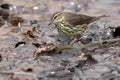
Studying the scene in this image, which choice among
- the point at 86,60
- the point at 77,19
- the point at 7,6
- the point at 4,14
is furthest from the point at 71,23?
the point at 7,6

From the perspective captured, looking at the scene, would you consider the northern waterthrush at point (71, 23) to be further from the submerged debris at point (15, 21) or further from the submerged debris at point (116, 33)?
A: the submerged debris at point (15, 21)

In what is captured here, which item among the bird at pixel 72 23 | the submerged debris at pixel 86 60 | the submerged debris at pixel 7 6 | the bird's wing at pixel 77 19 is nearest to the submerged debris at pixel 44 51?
the submerged debris at pixel 86 60

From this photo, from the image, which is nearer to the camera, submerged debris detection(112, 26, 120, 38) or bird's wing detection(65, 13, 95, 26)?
submerged debris detection(112, 26, 120, 38)

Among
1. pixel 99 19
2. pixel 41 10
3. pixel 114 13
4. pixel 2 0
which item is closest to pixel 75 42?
pixel 99 19

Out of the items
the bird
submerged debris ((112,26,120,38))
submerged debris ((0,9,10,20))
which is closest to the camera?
submerged debris ((112,26,120,38))

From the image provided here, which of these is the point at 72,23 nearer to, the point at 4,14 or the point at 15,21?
the point at 15,21

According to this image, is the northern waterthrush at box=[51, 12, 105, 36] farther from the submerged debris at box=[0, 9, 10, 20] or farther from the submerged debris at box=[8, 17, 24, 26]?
the submerged debris at box=[0, 9, 10, 20]

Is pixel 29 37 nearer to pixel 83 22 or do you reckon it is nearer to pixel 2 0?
pixel 83 22

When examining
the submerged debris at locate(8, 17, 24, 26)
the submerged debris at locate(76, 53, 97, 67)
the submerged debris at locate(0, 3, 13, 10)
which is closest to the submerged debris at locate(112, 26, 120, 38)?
the submerged debris at locate(76, 53, 97, 67)
